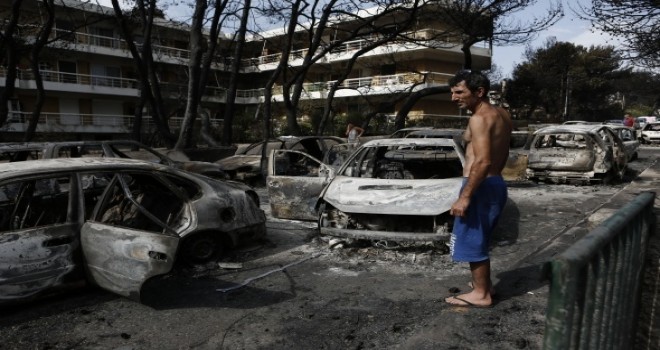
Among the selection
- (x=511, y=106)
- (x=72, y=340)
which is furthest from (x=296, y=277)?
(x=511, y=106)

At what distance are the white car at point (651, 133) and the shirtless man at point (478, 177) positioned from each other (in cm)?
2846

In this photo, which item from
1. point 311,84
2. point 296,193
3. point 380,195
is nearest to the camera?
point 380,195

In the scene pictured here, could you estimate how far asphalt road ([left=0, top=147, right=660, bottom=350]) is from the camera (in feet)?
11.5

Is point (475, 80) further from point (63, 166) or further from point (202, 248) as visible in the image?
point (63, 166)

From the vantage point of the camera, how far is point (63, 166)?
4.41 metres

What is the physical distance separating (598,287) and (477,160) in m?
1.89

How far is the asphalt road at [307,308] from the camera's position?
350cm

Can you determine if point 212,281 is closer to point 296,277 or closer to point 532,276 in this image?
point 296,277

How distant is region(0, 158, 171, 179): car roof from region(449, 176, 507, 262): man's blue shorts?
3.09 meters

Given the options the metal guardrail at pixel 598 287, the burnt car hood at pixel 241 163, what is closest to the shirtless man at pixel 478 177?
the metal guardrail at pixel 598 287

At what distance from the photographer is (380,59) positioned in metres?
35.0

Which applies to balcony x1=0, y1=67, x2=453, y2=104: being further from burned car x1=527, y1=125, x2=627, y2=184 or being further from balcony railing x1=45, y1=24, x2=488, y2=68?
burned car x1=527, y1=125, x2=627, y2=184

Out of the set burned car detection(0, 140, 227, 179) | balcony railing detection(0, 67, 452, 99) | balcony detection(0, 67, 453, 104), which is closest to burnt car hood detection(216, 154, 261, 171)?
burned car detection(0, 140, 227, 179)

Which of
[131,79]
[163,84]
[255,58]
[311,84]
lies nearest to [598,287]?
[163,84]
